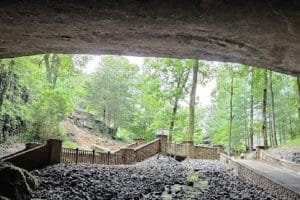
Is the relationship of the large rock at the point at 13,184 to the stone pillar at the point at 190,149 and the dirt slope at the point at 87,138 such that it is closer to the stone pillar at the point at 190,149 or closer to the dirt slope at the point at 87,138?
the stone pillar at the point at 190,149

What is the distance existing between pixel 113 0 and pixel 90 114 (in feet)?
106

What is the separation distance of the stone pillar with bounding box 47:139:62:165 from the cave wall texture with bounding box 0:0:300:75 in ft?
19.2

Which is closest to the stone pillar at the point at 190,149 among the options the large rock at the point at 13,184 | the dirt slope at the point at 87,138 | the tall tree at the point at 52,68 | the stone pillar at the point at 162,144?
the stone pillar at the point at 162,144

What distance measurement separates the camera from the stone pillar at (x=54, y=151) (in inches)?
507

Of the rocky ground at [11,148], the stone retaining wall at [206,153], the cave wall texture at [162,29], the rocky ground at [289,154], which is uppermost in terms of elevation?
the cave wall texture at [162,29]

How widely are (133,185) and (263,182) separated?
4.59 metres

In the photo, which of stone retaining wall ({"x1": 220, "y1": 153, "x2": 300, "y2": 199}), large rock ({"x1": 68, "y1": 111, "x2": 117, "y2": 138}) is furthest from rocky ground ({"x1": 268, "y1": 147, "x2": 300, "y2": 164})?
large rock ({"x1": 68, "y1": 111, "x2": 117, "y2": 138})

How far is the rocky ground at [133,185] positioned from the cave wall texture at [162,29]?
3.93 metres

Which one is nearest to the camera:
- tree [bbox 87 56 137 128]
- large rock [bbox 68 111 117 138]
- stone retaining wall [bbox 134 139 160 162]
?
stone retaining wall [bbox 134 139 160 162]

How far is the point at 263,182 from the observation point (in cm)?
1123

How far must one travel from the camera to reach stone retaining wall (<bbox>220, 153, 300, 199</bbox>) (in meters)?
8.71

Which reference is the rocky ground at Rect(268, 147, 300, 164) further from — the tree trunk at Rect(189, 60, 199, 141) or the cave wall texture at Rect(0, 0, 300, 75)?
the cave wall texture at Rect(0, 0, 300, 75)

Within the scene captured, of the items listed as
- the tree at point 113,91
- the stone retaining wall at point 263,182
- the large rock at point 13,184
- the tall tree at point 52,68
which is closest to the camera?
the large rock at point 13,184

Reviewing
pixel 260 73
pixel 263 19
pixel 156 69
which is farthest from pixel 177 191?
pixel 156 69
